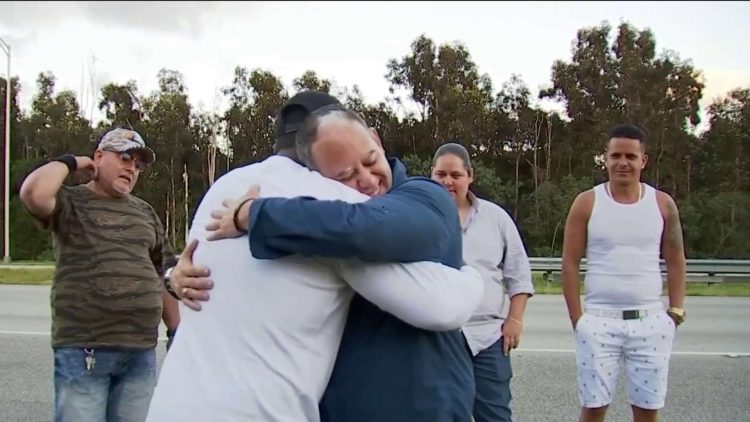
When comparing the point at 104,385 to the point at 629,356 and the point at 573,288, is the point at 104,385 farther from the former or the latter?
the point at 629,356

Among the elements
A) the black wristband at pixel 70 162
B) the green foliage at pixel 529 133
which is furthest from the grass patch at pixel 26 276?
the black wristband at pixel 70 162

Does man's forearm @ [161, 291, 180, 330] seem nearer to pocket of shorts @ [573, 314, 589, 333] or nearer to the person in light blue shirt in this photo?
the person in light blue shirt

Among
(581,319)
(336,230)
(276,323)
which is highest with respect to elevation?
(336,230)

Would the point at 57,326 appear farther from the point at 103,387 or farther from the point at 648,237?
the point at 648,237

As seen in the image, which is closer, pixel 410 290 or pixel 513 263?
pixel 410 290

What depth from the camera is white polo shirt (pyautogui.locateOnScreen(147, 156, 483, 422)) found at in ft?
4.89

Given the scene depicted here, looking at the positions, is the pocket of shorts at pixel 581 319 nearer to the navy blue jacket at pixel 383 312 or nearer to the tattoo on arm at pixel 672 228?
the tattoo on arm at pixel 672 228

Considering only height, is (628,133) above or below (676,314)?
above

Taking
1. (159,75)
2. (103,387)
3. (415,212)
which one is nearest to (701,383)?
(103,387)

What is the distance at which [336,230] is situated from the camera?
4.83 ft

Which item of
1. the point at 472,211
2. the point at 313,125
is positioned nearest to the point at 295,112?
the point at 313,125

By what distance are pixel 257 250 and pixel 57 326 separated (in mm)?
2128

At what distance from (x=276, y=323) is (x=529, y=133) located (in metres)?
31.3

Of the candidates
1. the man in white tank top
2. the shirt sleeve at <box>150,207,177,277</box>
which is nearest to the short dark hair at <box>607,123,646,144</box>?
the man in white tank top
